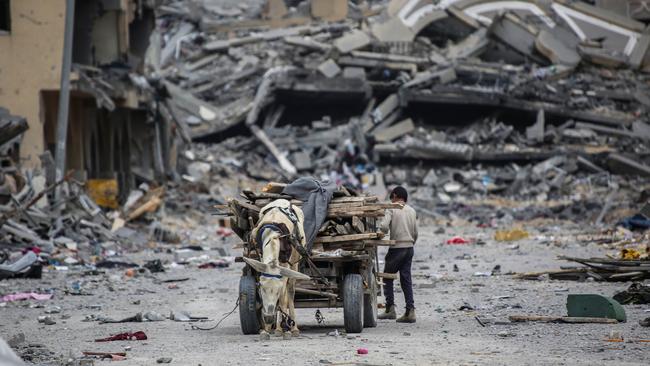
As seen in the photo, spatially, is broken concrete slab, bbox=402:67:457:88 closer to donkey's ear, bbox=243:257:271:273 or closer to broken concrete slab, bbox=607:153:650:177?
broken concrete slab, bbox=607:153:650:177

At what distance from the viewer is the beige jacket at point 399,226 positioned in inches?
495

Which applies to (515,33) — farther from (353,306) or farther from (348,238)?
(353,306)

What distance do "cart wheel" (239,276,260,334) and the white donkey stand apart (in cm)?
25

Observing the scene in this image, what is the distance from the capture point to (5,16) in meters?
29.8

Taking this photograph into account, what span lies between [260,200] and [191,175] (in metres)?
29.0

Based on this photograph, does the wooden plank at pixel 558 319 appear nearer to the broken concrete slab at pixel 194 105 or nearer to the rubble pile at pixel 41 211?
the rubble pile at pixel 41 211

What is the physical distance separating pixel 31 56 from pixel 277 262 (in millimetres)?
19720

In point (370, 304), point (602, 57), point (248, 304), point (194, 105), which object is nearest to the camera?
point (248, 304)

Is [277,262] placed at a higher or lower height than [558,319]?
higher

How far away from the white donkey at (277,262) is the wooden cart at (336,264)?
1.16ft

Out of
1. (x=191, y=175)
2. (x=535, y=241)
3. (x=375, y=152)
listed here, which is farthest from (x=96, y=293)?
(x=375, y=152)

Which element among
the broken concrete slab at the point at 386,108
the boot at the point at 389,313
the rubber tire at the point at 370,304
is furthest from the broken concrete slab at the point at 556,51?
the rubber tire at the point at 370,304

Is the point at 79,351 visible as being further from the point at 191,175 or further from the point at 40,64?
the point at 191,175

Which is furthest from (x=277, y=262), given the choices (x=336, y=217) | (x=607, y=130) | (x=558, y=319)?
(x=607, y=130)
